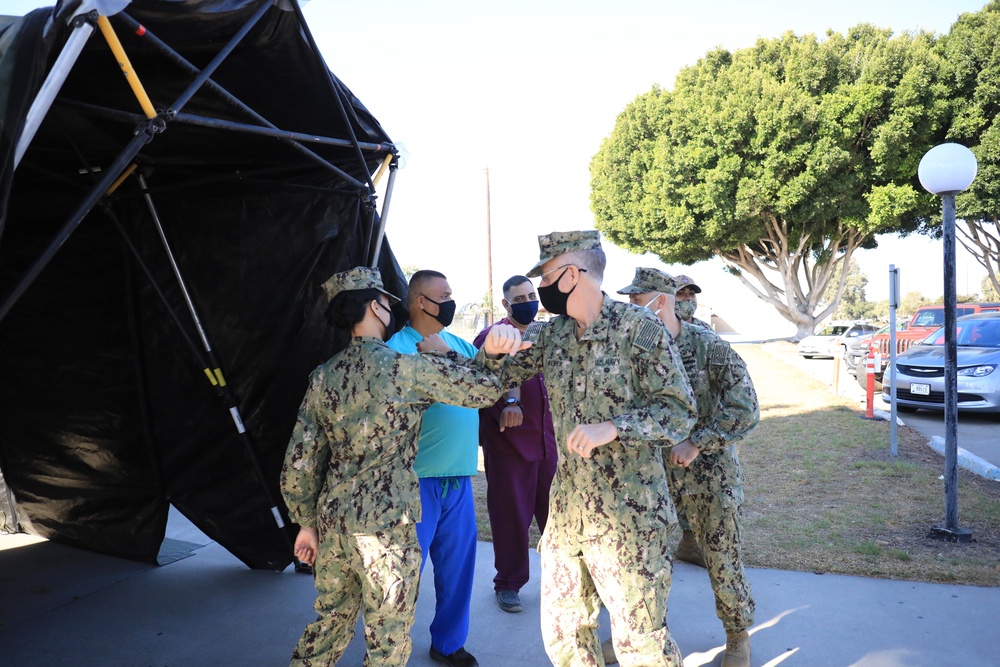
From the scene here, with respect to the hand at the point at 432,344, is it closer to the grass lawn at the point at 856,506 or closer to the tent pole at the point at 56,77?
the tent pole at the point at 56,77

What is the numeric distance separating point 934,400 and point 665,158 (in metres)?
17.0

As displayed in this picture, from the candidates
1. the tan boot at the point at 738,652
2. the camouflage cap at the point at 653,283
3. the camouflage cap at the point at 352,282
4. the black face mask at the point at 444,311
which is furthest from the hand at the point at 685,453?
the camouflage cap at the point at 352,282

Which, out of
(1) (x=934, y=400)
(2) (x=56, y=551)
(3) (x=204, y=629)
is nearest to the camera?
(3) (x=204, y=629)

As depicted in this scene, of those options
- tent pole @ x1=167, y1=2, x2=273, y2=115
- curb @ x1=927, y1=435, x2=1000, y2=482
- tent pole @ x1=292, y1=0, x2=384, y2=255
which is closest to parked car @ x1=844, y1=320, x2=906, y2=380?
curb @ x1=927, y1=435, x2=1000, y2=482

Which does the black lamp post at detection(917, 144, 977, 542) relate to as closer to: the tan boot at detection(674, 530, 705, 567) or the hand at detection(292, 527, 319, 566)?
the tan boot at detection(674, 530, 705, 567)

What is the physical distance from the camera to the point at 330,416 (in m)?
2.92

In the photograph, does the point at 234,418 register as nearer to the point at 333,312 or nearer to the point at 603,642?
the point at 333,312

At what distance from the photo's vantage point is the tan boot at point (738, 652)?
11.4 ft

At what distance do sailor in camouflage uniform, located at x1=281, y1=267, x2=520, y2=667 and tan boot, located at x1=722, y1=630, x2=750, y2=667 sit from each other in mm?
1607

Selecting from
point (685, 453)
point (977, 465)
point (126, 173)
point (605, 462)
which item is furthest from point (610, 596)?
point (977, 465)

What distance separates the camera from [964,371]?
10969mm

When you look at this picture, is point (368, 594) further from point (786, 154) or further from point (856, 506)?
point (786, 154)

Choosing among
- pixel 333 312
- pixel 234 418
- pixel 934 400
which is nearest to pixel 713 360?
pixel 333 312

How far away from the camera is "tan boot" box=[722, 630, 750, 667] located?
346 cm
